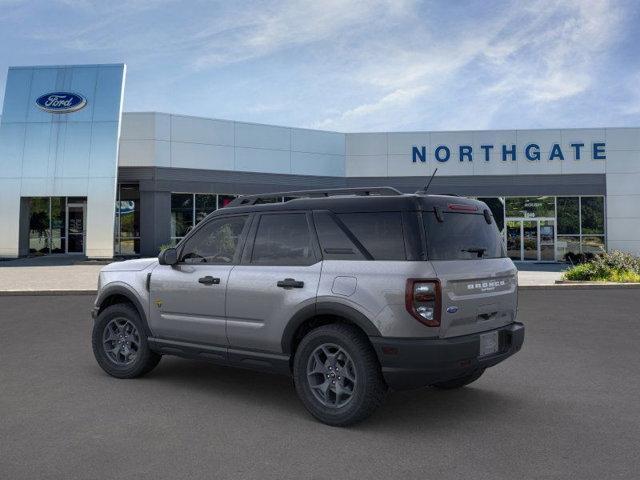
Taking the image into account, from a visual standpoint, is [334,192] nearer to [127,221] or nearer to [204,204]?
[204,204]

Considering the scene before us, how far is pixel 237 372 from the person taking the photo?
686 cm

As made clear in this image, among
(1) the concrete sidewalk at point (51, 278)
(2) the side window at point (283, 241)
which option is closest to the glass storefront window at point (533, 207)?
(1) the concrete sidewalk at point (51, 278)

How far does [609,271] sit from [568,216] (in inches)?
564

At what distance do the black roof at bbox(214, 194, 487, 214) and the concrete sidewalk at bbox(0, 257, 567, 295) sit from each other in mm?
11068

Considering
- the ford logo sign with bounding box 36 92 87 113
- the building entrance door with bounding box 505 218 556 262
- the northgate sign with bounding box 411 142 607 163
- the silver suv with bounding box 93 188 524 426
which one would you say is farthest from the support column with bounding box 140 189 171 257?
the silver suv with bounding box 93 188 524 426

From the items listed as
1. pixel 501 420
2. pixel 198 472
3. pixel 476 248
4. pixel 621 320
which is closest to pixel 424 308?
pixel 476 248

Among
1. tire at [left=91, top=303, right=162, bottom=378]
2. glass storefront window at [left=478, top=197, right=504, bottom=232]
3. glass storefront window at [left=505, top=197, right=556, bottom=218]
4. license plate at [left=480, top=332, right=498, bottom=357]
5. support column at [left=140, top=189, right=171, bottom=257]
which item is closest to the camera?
license plate at [left=480, top=332, right=498, bottom=357]

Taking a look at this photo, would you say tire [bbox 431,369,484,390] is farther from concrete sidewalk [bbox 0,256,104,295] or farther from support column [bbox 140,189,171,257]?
support column [bbox 140,189,171,257]

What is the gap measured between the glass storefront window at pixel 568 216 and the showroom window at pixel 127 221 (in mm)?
21786

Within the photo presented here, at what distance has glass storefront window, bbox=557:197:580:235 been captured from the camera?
31.7 m

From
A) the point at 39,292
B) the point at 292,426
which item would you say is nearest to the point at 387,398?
the point at 292,426

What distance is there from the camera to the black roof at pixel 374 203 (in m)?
4.86

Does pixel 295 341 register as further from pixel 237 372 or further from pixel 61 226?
pixel 61 226

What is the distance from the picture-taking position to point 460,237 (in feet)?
16.6
